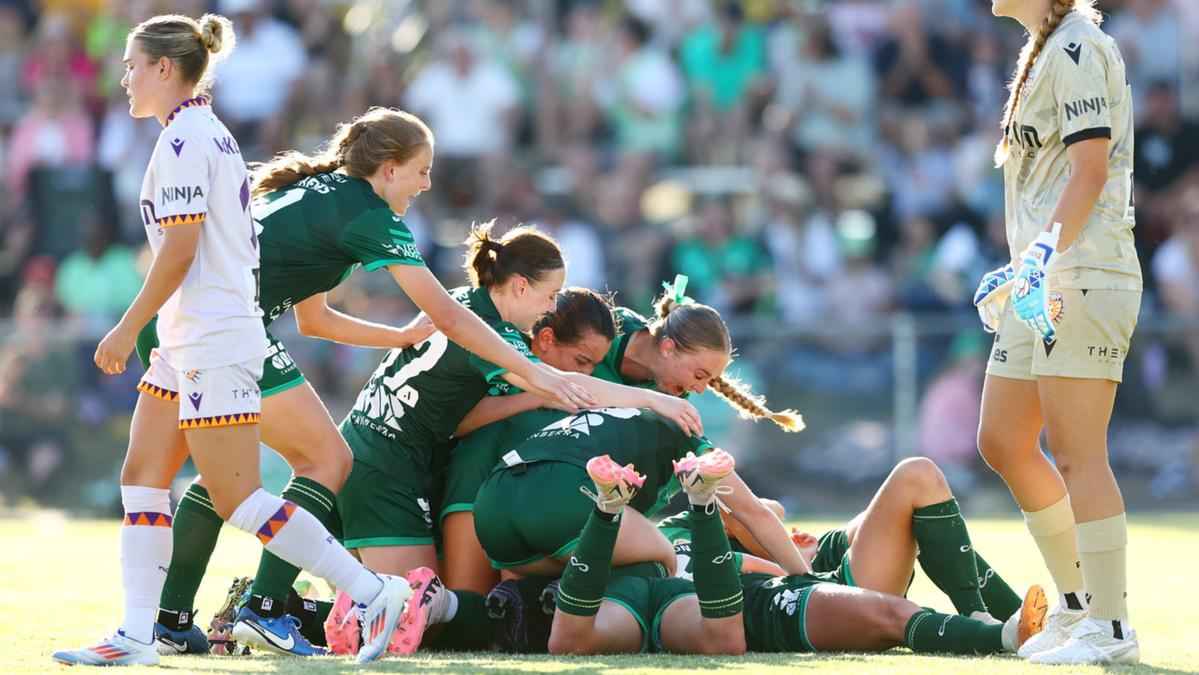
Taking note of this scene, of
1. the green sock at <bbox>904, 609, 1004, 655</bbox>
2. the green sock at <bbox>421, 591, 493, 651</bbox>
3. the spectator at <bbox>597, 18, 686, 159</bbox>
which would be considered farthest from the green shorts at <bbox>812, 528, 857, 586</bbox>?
the spectator at <bbox>597, 18, 686, 159</bbox>

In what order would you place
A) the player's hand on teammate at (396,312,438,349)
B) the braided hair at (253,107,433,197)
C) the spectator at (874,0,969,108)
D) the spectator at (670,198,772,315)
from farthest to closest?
the spectator at (874,0,969,108) → the spectator at (670,198,772,315) → the player's hand on teammate at (396,312,438,349) → the braided hair at (253,107,433,197)

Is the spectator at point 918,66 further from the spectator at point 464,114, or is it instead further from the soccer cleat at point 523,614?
the soccer cleat at point 523,614

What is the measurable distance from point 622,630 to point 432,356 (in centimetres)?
139

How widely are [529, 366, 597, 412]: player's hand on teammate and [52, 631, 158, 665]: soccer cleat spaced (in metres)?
1.43

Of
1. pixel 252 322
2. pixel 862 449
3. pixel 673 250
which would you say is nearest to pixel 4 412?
pixel 673 250

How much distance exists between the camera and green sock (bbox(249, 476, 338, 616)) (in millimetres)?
5684

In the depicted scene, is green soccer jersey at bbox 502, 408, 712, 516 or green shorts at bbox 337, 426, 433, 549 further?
green shorts at bbox 337, 426, 433, 549

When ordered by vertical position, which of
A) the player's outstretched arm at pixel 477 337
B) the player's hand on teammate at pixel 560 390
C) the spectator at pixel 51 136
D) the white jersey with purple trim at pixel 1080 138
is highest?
the spectator at pixel 51 136

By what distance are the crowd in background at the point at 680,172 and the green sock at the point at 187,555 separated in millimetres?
6769

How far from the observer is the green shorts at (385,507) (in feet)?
20.2

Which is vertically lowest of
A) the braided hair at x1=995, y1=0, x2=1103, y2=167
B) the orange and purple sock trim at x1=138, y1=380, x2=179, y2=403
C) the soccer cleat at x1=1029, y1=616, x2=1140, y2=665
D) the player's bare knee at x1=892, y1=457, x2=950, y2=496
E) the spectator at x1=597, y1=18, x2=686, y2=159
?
the soccer cleat at x1=1029, y1=616, x2=1140, y2=665

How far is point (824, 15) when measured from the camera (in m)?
15.3

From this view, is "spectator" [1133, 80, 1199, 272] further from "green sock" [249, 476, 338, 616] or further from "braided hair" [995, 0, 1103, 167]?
→ "green sock" [249, 476, 338, 616]

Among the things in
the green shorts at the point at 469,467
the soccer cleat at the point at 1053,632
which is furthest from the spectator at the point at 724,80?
the soccer cleat at the point at 1053,632
